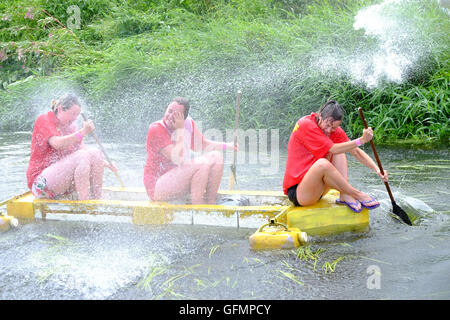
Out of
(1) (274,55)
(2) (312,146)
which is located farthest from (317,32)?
(2) (312,146)

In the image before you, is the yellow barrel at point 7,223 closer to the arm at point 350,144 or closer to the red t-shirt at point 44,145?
the red t-shirt at point 44,145

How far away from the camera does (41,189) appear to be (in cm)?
491

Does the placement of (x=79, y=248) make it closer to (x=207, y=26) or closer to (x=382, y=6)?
(x=382, y=6)

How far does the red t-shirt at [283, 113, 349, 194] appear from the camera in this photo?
14.2ft

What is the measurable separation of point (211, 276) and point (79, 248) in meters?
1.25

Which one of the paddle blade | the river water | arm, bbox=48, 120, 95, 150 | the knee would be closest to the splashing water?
the river water

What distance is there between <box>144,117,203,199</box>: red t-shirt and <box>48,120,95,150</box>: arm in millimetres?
514

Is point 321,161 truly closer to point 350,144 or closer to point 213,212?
point 350,144

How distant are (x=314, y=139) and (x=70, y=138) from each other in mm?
2089

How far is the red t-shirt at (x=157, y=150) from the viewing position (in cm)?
460

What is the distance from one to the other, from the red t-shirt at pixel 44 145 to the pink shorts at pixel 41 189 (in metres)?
0.06

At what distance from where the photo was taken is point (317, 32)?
349 inches

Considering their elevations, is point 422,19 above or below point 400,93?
above

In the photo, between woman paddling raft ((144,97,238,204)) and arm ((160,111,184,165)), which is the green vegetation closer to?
woman paddling raft ((144,97,238,204))
